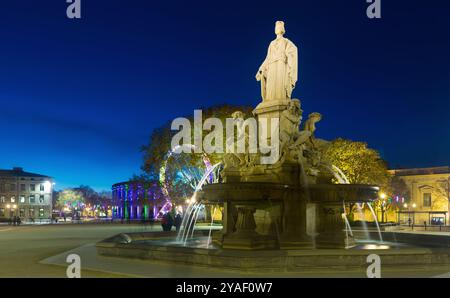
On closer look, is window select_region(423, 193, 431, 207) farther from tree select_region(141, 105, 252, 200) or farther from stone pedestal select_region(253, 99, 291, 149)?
stone pedestal select_region(253, 99, 291, 149)

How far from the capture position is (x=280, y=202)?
1576cm

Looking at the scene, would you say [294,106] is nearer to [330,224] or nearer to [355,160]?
[330,224]

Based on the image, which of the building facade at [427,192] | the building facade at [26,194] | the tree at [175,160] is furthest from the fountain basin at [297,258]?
the building facade at [26,194]

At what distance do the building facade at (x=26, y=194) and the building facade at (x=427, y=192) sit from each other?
89.8 metres

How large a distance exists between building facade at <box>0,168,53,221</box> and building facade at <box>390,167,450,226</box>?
89.8 meters

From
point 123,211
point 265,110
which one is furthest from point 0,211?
point 265,110

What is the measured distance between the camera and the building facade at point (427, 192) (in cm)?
8762

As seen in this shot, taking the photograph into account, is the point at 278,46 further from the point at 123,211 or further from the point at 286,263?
the point at 123,211

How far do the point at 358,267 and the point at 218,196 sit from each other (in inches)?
170

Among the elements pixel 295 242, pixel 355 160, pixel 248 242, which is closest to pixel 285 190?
pixel 295 242

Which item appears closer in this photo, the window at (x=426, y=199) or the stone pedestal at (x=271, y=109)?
the stone pedestal at (x=271, y=109)

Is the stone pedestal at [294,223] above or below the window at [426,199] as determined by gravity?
above

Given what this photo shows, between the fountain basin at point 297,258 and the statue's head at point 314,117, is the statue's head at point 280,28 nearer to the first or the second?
the statue's head at point 314,117

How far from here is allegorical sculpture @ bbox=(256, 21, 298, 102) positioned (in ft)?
60.9
